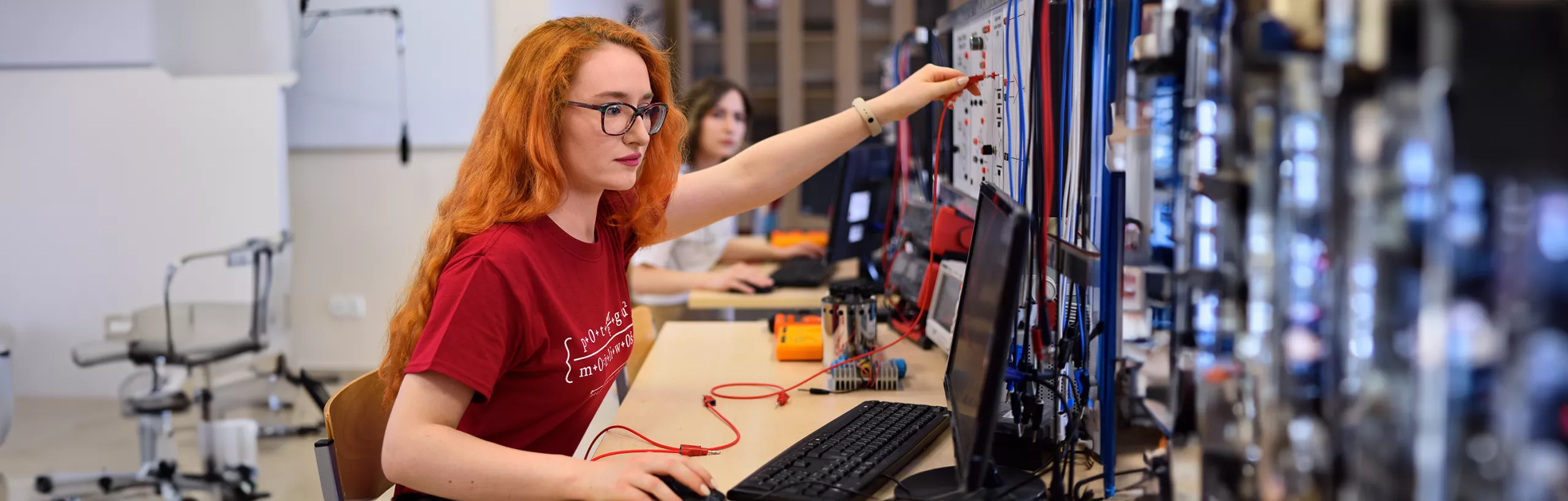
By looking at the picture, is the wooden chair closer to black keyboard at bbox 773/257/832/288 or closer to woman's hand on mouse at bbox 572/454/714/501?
woman's hand on mouse at bbox 572/454/714/501

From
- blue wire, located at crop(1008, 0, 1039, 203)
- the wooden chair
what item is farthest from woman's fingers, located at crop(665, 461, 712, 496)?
blue wire, located at crop(1008, 0, 1039, 203)

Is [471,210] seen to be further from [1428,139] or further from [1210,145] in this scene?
[1428,139]

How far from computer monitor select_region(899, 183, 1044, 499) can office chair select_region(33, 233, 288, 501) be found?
2.35m

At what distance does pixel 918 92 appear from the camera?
1.54 meters

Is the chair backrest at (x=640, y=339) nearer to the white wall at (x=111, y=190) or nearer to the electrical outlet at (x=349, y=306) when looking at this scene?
the white wall at (x=111, y=190)

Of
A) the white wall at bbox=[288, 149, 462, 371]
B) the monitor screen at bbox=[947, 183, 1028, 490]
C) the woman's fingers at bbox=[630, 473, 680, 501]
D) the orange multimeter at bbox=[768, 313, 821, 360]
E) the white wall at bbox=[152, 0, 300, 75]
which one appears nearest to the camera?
the monitor screen at bbox=[947, 183, 1028, 490]

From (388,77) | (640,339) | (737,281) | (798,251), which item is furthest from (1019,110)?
(388,77)

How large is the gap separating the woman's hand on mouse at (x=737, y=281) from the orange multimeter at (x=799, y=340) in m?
0.70

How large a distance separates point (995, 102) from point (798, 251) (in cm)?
174

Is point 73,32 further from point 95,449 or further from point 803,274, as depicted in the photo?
point 803,274

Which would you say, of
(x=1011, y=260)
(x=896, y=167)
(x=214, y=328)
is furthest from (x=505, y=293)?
(x=214, y=328)

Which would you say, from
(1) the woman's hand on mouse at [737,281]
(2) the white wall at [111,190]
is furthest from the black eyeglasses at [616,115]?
(2) the white wall at [111,190]

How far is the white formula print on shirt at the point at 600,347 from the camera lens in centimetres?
127

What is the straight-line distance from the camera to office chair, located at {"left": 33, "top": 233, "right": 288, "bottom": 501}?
2789mm
